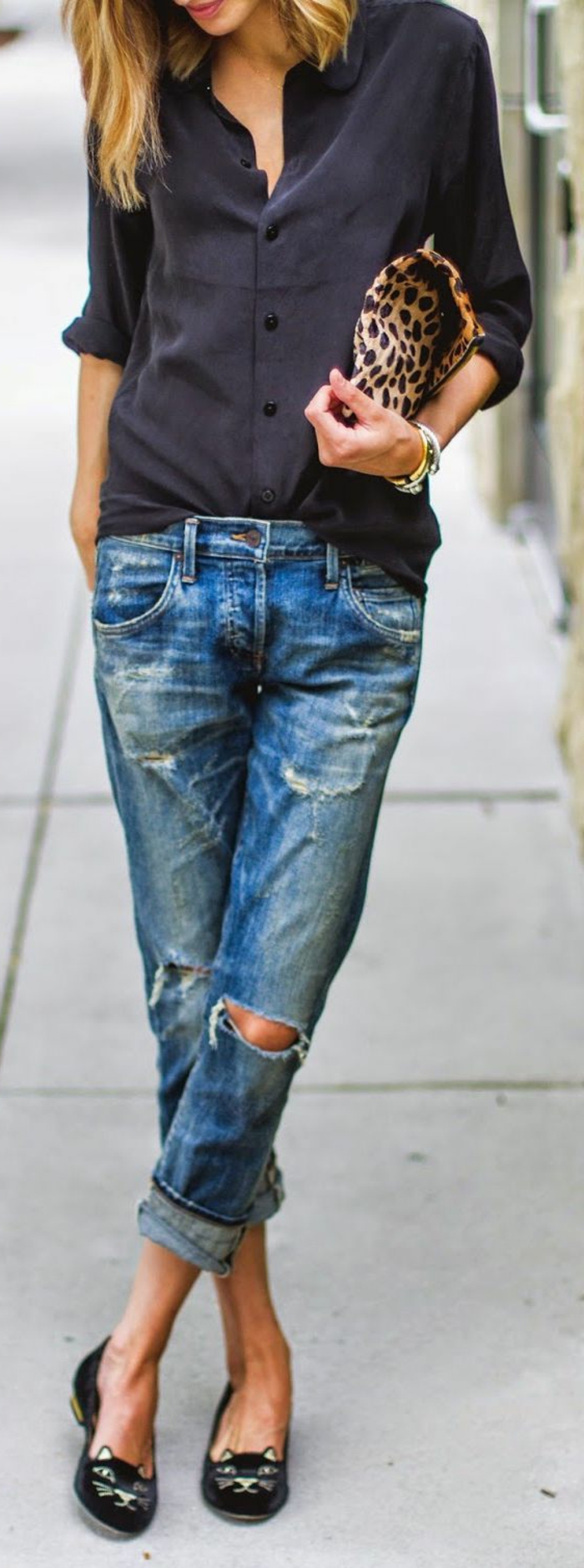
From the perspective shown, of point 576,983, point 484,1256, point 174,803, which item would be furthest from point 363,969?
point 174,803

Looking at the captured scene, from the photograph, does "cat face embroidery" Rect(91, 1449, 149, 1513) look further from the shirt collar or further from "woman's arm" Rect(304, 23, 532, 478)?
the shirt collar

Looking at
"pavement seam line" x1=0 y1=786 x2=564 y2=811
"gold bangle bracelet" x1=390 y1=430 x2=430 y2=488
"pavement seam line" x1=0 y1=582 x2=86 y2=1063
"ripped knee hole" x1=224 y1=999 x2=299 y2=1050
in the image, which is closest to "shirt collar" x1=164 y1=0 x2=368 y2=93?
"gold bangle bracelet" x1=390 y1=430 x2=430 y2=488

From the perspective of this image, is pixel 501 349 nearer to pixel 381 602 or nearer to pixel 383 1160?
pixel 381 602

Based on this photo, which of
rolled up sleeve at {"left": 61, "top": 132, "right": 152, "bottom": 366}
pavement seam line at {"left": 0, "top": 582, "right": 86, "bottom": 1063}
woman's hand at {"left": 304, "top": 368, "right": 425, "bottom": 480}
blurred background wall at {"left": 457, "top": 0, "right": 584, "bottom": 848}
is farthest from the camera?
blurred background wall at {"left": 457, "top": 0, "right": 584, "bottom": 848}

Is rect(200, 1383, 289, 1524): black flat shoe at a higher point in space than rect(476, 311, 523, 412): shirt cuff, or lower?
lower

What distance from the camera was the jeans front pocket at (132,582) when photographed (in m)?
2.26

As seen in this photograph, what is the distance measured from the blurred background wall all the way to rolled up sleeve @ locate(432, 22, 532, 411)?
176 centimetres

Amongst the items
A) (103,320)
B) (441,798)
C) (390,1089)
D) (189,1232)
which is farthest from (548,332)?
(189,1232)

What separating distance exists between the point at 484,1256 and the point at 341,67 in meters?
1.73

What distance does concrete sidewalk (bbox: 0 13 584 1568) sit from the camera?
2.59 m

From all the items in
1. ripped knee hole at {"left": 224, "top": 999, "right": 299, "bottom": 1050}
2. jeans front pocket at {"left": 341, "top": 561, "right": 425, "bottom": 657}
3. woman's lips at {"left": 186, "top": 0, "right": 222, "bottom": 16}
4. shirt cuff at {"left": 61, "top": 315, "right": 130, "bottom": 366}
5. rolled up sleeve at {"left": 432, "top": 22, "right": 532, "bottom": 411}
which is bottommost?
ripped knee hole at {"left": 224, "top": 999, "right": 299, "bottom": 1050}

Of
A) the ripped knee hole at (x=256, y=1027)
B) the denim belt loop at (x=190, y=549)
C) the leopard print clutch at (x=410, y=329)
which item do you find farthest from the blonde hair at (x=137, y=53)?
the ripped knee hole at (x=256, y=1027)

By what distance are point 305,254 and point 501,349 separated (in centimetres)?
27

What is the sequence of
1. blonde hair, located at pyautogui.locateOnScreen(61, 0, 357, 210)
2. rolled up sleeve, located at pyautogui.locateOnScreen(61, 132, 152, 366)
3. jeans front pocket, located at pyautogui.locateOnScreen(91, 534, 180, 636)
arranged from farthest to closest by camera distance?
rolled up sleeve, located at pyautogui.locateOnScreen(61, 132, 152, 366), jeans front pocket, located at pyautogui.locateOnScreen(91, 534, 180, 636), blonde hair, located at pyautogui.locateOnScreen(61, 0, 357, 210)
